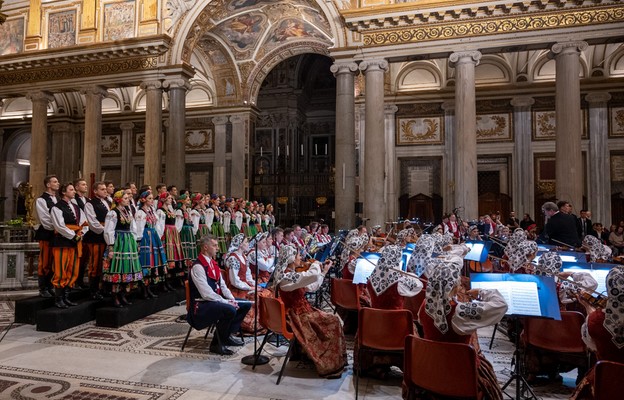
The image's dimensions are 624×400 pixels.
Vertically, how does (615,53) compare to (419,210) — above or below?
above

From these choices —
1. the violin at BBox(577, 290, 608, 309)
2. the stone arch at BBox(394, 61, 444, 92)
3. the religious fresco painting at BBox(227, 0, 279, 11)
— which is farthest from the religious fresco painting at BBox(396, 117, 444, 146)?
the violin at BBox(577, 290, 608, 309)

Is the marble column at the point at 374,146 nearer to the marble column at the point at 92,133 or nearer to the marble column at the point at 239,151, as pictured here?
the marble column at the point at 239,151

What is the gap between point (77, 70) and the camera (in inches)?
661

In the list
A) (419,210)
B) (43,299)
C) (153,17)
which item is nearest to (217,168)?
(153,17)

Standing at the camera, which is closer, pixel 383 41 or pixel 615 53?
pixel 383 41

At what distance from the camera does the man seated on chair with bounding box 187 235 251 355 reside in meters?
5.38

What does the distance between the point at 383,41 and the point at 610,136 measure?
9.63 m

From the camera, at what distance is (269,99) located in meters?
23.6

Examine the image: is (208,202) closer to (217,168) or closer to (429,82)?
(217,168)

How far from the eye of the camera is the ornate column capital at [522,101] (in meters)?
17.0

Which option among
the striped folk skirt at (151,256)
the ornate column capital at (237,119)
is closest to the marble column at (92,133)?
the ornate column capital at (237,119)

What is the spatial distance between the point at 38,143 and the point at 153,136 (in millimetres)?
5497

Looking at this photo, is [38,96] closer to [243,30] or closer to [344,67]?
[243,30]

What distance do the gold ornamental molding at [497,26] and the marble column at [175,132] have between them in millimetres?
6786
